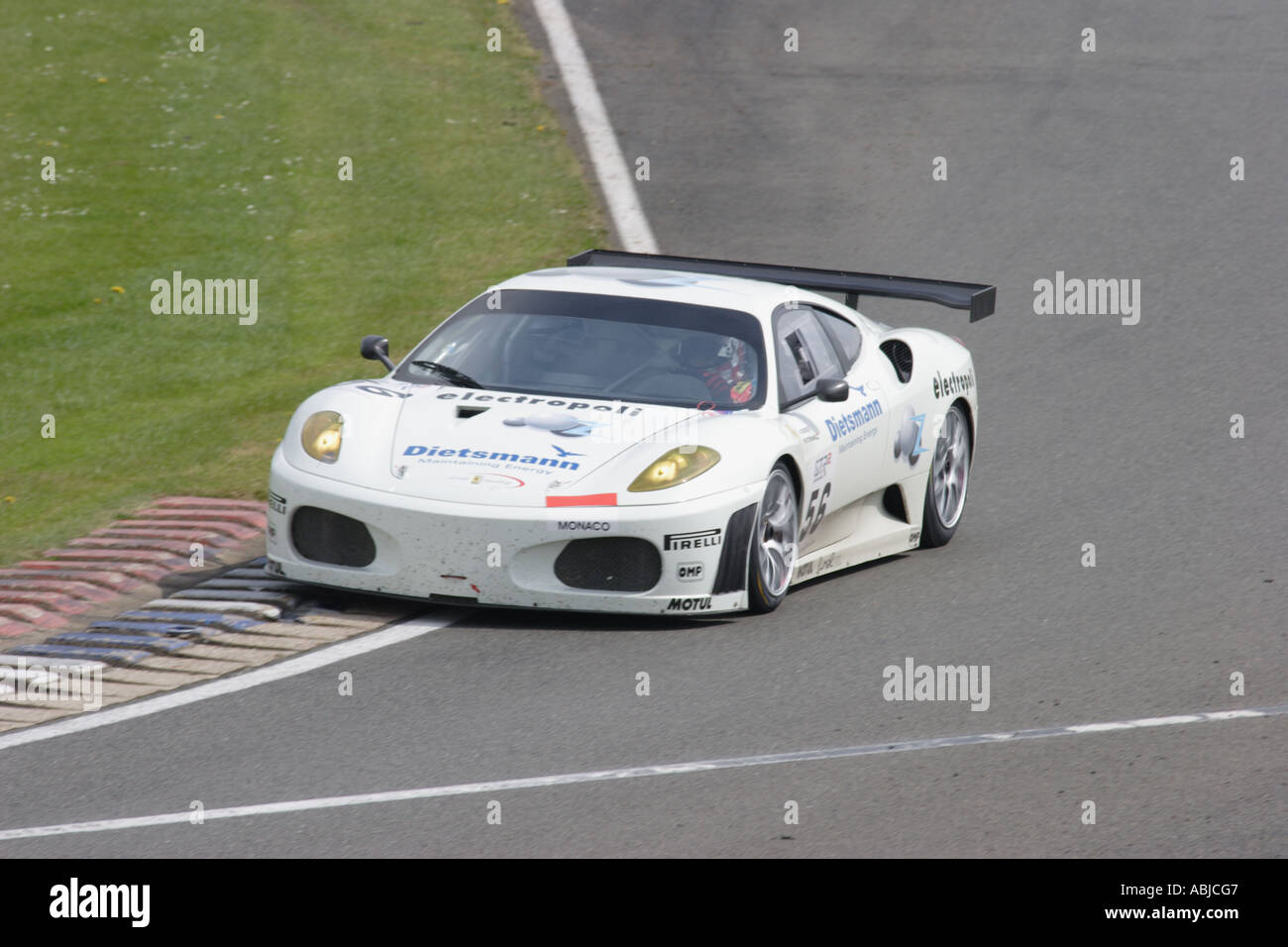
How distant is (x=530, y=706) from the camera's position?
6.67m

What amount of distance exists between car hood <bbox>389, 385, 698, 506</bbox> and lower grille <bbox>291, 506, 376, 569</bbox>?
0.90 ft

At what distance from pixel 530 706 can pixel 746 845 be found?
5.19 ft

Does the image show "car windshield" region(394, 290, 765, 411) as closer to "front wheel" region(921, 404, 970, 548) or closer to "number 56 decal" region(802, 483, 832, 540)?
"number 56 decal" region(802, 483, 832, 540)

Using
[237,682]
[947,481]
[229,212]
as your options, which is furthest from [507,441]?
[229,212]

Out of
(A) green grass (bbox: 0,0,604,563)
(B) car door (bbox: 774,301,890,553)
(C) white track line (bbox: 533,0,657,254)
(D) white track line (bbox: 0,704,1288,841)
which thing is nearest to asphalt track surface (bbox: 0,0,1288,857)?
(D) white track line (bbox: 0,704,1288,841)

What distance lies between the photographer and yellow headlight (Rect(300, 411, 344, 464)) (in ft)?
26.1

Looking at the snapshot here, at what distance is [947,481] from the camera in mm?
9914

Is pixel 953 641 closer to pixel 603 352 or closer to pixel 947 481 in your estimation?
pixel 603 352

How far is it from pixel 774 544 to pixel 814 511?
1.41 ft

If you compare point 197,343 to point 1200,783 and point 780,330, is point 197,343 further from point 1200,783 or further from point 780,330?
point 1200,783

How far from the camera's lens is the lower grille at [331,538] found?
7.74 m
